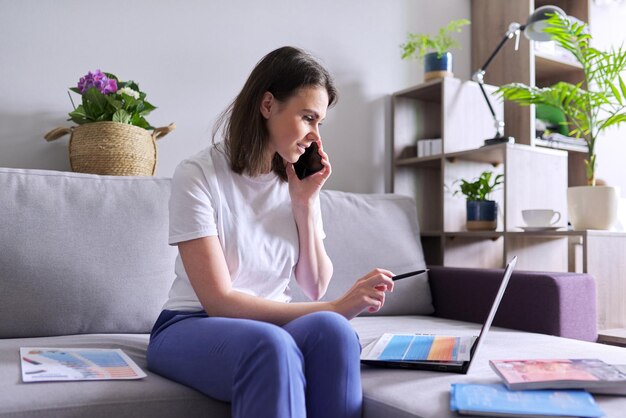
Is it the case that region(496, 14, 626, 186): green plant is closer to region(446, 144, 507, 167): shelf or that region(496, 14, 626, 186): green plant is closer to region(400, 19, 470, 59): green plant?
region(446, 144, 507, 167): shelf

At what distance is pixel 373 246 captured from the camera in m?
2.12

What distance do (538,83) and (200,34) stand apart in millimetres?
1837

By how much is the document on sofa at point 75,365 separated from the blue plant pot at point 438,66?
1.83 meters

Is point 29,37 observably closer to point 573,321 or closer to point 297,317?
point 297,317

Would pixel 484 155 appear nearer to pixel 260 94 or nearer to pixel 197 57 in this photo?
pixel 197 57

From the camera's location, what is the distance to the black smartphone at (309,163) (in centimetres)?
148

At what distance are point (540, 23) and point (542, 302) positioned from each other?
1.14 meters

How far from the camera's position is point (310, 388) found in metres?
1.04

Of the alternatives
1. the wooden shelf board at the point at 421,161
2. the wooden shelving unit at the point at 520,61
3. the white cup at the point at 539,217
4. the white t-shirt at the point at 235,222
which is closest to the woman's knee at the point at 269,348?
the white t-shirt at the point at 235,222

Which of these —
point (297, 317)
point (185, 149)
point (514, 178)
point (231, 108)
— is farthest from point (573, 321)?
point (185, 149)

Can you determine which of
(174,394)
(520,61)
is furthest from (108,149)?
(520,61)

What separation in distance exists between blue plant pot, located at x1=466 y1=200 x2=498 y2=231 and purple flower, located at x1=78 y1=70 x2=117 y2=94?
143cm

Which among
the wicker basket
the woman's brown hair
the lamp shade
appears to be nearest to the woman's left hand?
the woman's brown hair

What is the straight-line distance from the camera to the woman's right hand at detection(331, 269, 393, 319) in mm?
1185
